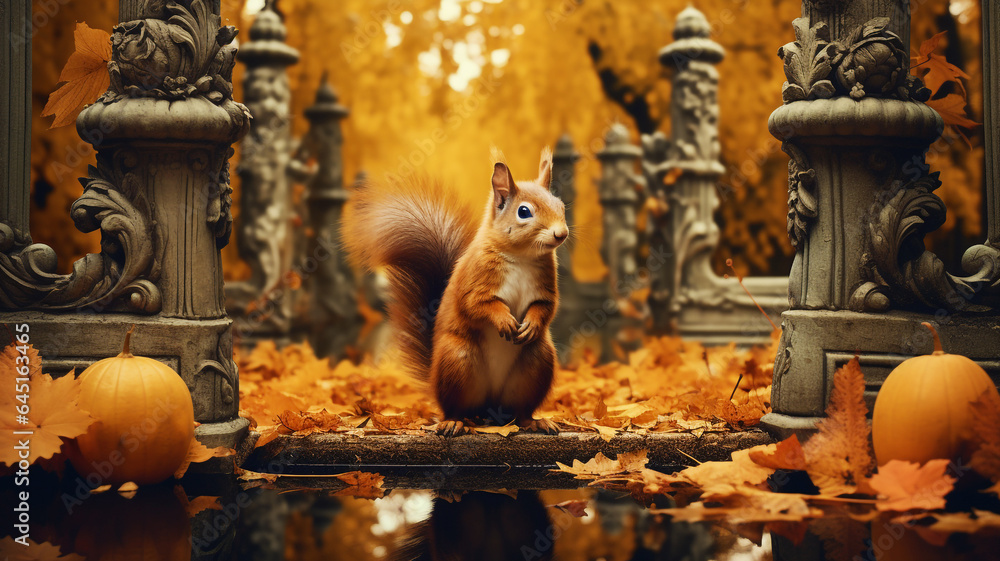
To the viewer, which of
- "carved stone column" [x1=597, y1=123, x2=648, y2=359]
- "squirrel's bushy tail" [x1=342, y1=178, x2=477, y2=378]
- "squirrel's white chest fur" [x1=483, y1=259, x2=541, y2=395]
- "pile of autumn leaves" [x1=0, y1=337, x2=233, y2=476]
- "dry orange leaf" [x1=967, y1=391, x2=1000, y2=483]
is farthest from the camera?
"carved stone column" [x1=597, y1=123, x2=648, y2=359]

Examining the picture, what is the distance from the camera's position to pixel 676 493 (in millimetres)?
2479

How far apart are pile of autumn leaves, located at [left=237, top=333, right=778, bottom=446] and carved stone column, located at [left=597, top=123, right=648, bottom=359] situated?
2.57m

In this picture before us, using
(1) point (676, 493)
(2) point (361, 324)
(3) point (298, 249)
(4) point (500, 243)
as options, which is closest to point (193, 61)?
(4) point (500, 243)

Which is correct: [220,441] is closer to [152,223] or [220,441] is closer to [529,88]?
[152,223]

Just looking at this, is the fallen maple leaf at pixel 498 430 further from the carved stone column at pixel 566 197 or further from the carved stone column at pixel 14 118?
the carved stone column at pixel 566 197

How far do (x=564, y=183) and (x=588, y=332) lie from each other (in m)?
1.75

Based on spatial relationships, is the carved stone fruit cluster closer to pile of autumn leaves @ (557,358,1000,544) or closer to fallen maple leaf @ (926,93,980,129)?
fallen maple leaf @ (926,93,980,129)

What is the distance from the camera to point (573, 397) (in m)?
3.89

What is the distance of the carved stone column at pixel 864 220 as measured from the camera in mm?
2781

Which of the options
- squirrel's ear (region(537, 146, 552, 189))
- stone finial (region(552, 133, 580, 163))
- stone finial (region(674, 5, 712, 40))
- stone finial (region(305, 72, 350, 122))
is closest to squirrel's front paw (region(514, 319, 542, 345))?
squirrel's ear (region(537, 146, 552, 189))

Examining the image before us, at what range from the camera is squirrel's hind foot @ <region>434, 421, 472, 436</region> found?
2.90m

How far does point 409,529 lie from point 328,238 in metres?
5.94

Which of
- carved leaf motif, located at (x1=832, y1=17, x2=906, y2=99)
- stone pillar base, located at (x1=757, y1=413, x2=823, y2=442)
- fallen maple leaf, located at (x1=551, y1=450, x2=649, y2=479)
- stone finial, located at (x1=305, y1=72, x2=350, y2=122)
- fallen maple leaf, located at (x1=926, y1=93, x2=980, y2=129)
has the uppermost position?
stone finial, located at (x1=305, y1=72, x2=350, y2=122)

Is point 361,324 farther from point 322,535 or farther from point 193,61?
point 322,535
